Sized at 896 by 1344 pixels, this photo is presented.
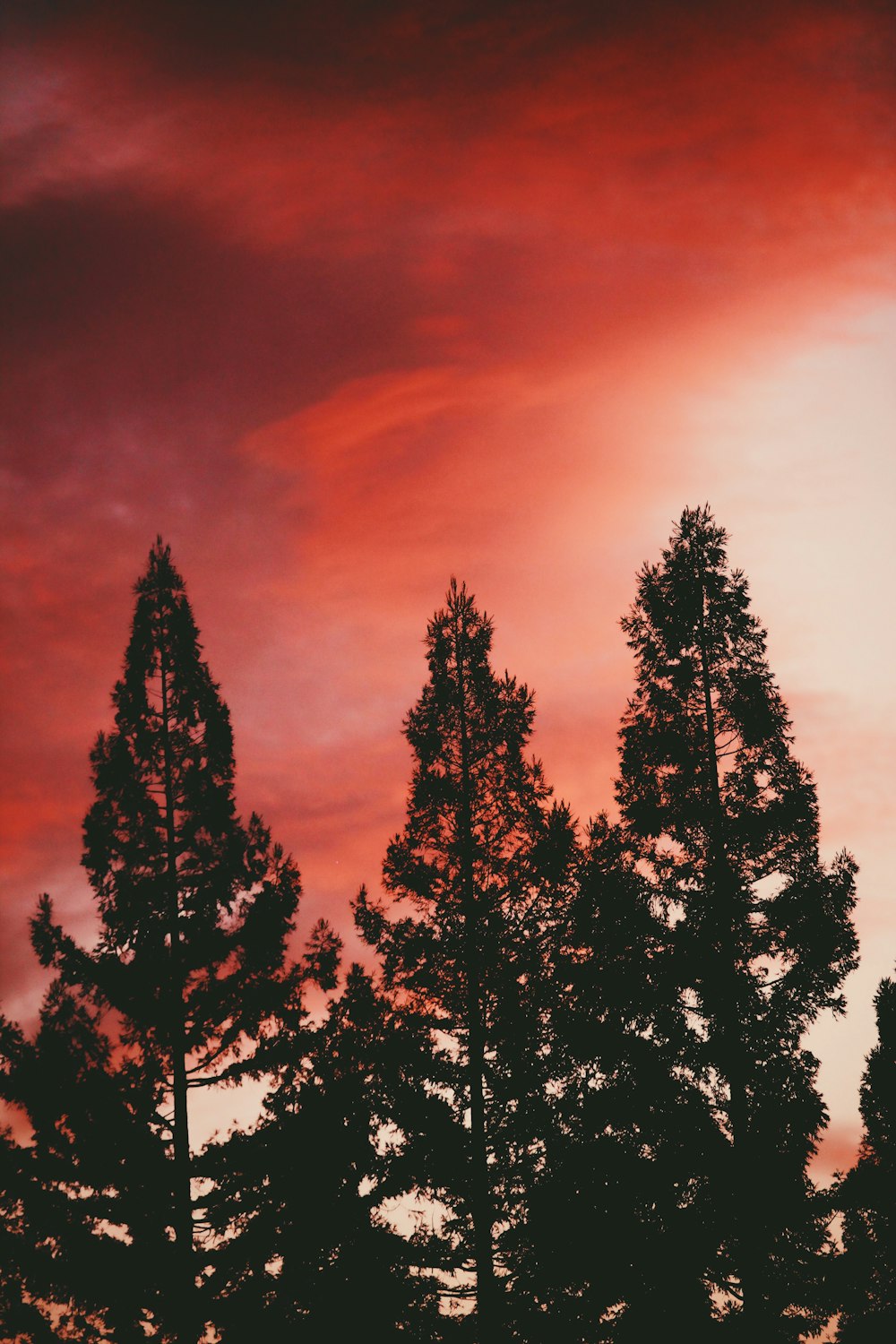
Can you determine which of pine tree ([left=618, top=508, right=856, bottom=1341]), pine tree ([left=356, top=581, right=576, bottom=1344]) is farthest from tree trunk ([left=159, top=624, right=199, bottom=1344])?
pine tree ([left=618, top=508, right=856, bottom=1341])

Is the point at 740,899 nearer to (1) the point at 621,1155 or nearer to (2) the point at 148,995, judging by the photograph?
(1) the point at 621,1155

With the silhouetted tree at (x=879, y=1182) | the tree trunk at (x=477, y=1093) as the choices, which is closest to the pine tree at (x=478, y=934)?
the tree trunk at (x=477, y=1093)

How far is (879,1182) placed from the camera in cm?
2872

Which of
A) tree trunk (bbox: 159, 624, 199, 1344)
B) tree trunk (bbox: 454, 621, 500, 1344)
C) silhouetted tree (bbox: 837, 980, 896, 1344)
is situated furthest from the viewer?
silhouetted tree (bbox: 837, 980, 896, 1344)

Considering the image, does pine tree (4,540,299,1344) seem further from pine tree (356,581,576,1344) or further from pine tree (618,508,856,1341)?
pine tree (618,508,856,1341)

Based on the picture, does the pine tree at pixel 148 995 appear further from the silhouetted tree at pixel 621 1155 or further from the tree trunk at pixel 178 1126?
the silhouetted tree at pixel 621 1155

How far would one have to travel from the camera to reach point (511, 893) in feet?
65.9

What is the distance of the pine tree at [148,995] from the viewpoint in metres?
16.7

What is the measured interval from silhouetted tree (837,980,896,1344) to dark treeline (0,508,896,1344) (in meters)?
8.80

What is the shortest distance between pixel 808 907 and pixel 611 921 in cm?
346

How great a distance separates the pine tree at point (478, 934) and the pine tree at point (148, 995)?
269 cm

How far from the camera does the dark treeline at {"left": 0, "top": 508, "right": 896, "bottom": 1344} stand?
55.4ft

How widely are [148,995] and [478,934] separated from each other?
6.22 meters

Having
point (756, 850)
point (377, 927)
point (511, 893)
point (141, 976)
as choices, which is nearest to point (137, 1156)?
point (141, 976)
